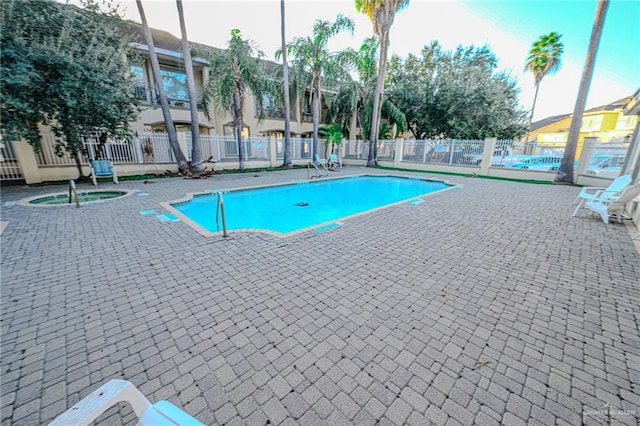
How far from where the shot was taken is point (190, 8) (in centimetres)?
Result: 1069

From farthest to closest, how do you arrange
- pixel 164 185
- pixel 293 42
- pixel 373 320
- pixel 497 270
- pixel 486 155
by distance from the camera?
pixel 293 42
pixel 486 155
pixel 164 185
pixel 497 270
pixel 373 320

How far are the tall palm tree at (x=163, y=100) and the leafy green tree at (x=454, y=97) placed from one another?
16.0 m

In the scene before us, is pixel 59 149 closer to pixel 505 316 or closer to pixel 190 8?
pixel 190 8

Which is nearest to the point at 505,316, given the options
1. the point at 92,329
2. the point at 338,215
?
the point at 92,329

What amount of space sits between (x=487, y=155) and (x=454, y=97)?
21.1ft

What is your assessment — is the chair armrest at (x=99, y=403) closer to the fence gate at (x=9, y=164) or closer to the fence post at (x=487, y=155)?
the fence gate at (x=9, y=164)

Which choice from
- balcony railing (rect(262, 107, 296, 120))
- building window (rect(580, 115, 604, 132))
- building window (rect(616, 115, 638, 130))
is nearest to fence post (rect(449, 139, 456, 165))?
balcony railing (rect(262, 107, 296, 120))

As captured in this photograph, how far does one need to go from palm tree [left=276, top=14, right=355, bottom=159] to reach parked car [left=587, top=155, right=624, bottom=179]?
1287cm

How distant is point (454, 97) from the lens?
57.3 feet

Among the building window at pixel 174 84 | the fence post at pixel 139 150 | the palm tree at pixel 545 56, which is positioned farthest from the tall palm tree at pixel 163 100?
the palm tree at pixel 545 56

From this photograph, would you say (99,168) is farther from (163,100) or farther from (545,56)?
(545,56)

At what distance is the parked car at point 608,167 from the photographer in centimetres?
1015

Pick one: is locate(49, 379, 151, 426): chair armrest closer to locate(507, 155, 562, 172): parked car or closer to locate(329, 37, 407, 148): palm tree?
locate(507, 155, 562, 172): parked car

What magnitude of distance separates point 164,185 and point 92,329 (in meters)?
8.87
